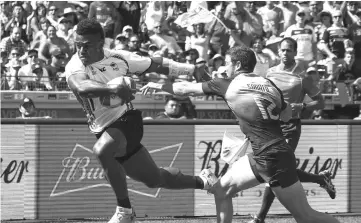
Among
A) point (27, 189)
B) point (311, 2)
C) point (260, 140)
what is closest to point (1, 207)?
point (27, 189)

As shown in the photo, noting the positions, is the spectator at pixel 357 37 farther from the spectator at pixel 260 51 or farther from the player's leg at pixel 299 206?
the player's leg at pixel 299 206

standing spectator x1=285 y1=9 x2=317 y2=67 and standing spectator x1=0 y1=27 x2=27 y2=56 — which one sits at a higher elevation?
standing spectator x1=285 y1=9 x2=317 y2=67

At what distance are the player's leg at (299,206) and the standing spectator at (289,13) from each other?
1020 centimetres

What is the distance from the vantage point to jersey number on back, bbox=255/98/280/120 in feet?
23.2

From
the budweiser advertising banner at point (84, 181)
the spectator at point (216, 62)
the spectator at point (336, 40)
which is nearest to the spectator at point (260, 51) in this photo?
the spectator at point (216, 62)

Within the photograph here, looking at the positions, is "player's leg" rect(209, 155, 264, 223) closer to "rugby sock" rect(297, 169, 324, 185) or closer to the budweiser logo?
"rugby sock" rect(297, 169, 324, 185)

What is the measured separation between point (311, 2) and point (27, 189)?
9353 mm

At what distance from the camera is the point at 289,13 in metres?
16.9

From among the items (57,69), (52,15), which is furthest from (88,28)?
(52,15)

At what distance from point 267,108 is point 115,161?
4.71 feet

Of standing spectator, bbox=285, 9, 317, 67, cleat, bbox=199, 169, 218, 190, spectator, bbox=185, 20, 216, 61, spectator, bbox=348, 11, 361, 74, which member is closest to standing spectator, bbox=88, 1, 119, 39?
spectator, bbox=185, 20, 216, 61

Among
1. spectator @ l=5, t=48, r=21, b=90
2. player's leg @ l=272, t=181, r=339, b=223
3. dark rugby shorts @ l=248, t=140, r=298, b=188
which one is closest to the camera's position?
player's leg @ l=272, t=181, r=339, b=223

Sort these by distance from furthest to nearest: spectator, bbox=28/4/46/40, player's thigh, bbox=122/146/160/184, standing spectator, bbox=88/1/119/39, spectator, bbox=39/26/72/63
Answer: spectator, bbox=28/4/46/40 → standing spectator, bbox=88/1/119/39 → spectator, bbox=39/26/72/63 → player's thigh, bbox=122/146/160/184

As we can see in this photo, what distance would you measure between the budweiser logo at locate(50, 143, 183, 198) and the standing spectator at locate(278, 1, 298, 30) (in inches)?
301
